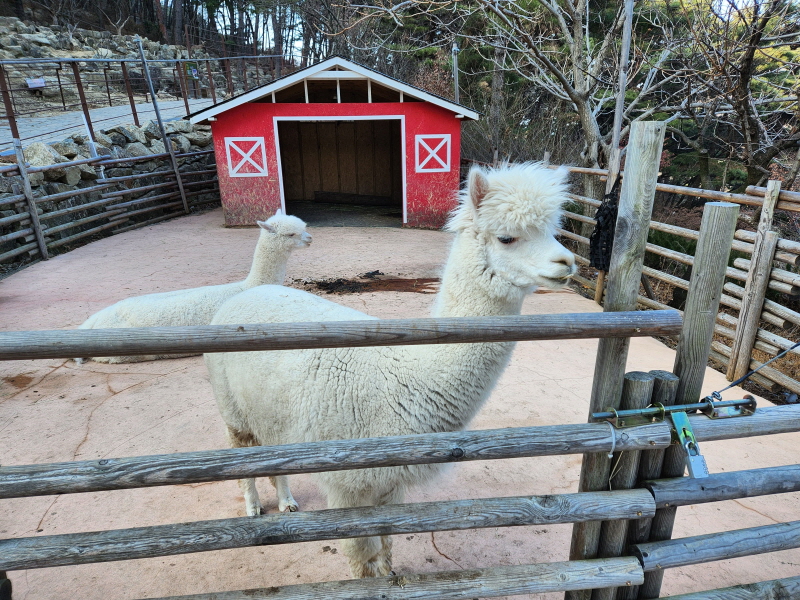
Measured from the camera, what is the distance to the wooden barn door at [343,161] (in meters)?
15.0

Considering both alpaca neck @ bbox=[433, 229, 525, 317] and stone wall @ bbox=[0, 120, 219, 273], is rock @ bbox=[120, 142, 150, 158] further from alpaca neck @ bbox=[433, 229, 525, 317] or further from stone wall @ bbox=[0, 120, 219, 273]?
alpaca neck @ bbox=[433, 229, 525, 317]

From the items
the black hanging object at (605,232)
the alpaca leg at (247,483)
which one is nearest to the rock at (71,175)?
the alpaca leg at (247,483)

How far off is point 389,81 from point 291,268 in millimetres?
5133

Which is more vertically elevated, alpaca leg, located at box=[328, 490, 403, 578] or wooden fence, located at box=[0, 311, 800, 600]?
wooden fence, located at box=[0, 311, 800, 600]

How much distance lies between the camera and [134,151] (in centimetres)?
1276

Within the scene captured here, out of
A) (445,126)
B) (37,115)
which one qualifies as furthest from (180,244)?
(37,115)

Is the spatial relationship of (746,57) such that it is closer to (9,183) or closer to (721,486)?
(721,486)

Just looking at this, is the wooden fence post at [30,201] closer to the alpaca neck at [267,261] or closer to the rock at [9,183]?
the rock at [9,183]

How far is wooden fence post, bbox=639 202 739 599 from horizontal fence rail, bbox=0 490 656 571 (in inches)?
14.7

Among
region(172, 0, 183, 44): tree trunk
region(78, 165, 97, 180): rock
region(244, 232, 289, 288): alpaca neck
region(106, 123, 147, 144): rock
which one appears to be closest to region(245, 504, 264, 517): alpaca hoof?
region(244, 232, 289, 288): alpaca neck

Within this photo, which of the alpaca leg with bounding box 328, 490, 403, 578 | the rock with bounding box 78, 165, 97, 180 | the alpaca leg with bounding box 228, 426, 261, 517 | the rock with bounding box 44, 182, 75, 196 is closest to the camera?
the alpaca leg with bounding box 328, 490, 403, 578

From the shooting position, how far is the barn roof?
10180mm

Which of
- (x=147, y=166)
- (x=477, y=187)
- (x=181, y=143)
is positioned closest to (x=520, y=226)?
(x=477, y=187)

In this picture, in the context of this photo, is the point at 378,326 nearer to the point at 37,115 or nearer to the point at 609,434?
the point at 609,434
